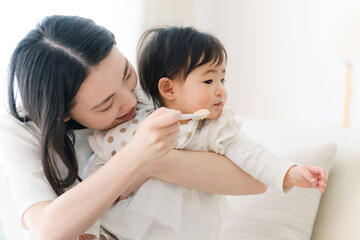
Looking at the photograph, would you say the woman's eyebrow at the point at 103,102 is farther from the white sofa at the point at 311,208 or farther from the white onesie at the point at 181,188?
the white sofa at the point at 311,208

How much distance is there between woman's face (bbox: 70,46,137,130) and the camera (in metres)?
0.99

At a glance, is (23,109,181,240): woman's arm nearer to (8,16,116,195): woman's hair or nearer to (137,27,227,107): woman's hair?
(8,16,116,195): woman's hair

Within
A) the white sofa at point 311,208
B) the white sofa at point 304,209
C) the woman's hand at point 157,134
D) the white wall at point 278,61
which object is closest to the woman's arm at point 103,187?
the woman's hand at point 157,134

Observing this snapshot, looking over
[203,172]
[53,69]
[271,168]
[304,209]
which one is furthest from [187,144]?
[304,209]

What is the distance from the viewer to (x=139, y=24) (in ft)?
8.55

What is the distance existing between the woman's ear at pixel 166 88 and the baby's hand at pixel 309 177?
1.10 ft

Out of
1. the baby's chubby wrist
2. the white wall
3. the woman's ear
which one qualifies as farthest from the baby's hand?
the white wall

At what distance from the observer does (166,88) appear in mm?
→ 1132

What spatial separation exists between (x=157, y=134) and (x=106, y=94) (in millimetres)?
215

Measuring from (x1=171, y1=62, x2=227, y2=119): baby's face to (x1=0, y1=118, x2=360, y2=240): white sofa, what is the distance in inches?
17.4

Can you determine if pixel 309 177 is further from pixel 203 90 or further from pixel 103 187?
pixel 103 187

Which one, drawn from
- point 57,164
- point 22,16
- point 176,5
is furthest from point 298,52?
point 57,164

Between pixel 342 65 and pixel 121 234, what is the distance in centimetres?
260

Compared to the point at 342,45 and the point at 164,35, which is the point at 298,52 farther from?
the point at 164,35
